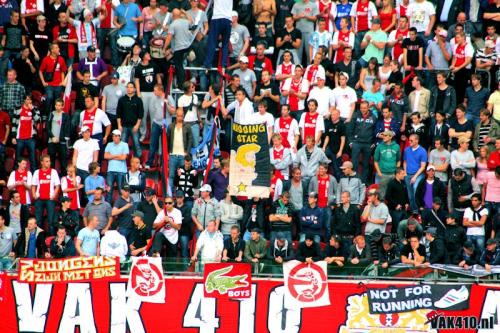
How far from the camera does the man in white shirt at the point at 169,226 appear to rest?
29578mm

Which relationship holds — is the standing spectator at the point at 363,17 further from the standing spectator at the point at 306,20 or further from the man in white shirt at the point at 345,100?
the man in white shirt at the point at 345,100

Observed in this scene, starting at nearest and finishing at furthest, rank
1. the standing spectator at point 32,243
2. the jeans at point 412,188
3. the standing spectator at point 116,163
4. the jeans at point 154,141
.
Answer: the standing spectator at point 32,243
the jeans at point 412,188
the standing spectator at point 116,163
the jeans at point 154,141

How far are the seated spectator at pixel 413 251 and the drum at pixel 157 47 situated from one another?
8816 mm

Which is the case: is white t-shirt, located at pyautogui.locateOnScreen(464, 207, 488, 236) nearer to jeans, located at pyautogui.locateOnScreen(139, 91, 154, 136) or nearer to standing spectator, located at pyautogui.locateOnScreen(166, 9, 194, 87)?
jeans, located at pyautogui.locateOnScreen(139, 91, 154, 136)

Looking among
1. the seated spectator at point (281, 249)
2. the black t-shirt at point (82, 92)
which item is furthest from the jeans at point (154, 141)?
the seated spectator at point (281, 249)

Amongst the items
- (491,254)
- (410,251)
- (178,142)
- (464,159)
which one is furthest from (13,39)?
(491,254)

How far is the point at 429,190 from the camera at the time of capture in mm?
30406

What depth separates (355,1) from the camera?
36.4m

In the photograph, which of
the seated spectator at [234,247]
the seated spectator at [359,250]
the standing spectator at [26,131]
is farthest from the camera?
the standing spectator at [26,131]

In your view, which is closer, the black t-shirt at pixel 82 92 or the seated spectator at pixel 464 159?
the seated spectator at pixel 464 159

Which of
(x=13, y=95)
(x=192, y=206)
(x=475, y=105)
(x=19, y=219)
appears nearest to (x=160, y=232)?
(x=192, y=206)

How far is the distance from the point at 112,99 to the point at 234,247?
6.02 meters

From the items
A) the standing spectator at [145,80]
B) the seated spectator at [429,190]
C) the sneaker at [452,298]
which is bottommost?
the sneaker at [452,298]

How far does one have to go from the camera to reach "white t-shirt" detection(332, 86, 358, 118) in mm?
32438
